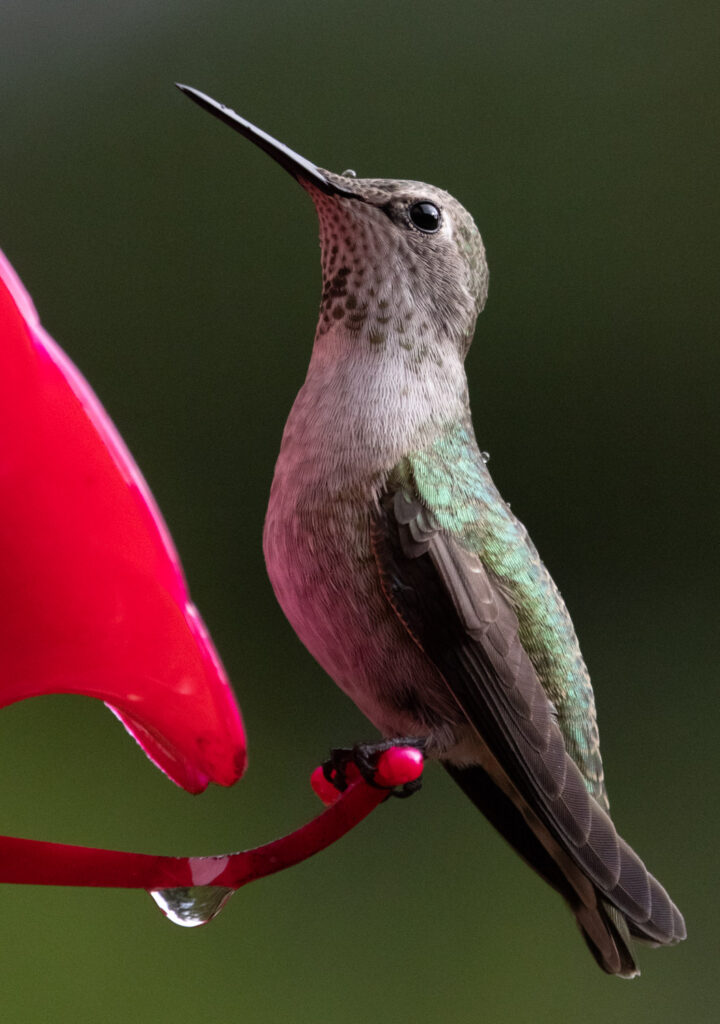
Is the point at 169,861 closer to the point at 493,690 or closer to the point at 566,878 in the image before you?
the point at 493,690

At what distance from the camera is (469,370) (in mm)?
3705

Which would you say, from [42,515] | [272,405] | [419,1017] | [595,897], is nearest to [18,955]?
[419,1017]

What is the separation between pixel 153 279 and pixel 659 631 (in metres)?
2.12

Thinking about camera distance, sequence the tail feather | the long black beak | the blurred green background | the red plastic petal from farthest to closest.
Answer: the blurred green background
the tail feather
the long black beak
the red plastic petal

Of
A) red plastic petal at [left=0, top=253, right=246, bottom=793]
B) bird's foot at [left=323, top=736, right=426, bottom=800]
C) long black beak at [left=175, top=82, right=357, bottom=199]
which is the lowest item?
bird's foot at [left=323, top=736, right=426, bottom=800]

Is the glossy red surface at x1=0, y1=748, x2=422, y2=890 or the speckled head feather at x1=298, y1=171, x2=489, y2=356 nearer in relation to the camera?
the glossy red surface at x1=0, y1=748, x2=422, y2=890

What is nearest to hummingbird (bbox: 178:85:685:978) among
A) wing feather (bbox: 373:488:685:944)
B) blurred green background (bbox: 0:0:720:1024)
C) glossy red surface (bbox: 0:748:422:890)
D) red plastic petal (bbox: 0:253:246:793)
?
wing feather (bbox: 373:488:685:944)

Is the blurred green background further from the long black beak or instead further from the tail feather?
the long black beak

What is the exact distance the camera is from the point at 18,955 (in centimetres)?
302

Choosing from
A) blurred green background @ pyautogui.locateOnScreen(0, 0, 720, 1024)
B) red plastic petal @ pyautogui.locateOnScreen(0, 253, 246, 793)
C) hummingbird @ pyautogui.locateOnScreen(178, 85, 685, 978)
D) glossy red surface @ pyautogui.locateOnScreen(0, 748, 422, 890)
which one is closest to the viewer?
red plastic petal @ pyautogui.locateOnScreen(0, 253, 246, 793)

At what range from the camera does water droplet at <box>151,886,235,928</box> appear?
98 cm

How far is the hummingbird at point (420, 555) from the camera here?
1.35 m

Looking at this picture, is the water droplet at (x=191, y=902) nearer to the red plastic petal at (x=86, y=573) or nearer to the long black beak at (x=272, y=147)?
the red plastic petal at (x=86, y=573)

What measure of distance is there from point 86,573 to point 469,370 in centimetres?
293
